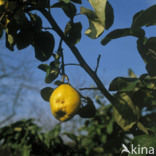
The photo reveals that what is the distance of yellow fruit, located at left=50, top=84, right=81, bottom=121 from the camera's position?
0.50 meters

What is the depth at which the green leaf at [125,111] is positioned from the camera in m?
0.57

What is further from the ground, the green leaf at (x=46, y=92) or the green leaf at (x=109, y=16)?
the green leaf at (x=109, y=16)

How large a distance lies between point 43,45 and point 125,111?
276mm

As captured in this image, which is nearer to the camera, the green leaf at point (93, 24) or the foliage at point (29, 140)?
the green leaf at point (93, 24)

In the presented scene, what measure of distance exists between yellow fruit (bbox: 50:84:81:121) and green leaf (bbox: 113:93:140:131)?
120mm

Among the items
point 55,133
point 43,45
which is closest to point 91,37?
point 43,45

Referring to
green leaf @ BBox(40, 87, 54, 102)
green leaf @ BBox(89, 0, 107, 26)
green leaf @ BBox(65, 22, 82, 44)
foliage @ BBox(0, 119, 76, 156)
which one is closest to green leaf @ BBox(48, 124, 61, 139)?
foliage @ BBox(0, 119, 76, 156)

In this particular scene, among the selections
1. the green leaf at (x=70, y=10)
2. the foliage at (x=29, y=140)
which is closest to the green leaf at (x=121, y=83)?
the green leaf at (x=70, y=10)

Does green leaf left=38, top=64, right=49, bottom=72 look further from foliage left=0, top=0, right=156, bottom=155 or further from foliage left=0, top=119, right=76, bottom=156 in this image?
foliage left=0, top=119, right=76, bottom=156

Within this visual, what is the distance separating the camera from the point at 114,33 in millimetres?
530

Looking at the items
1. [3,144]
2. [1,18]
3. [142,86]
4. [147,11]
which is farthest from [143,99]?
[3,144]

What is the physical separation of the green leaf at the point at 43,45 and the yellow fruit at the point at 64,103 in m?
0.11

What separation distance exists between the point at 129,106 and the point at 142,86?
0.08m

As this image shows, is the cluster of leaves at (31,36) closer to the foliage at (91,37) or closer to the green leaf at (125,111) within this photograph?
the foliage at (91,37)
